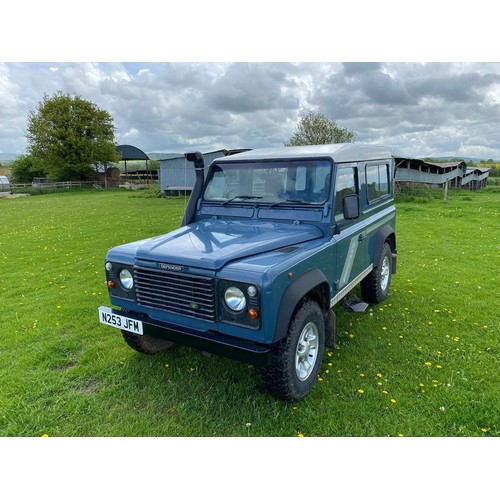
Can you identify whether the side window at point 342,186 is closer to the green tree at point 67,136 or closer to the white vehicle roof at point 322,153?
the white vehicle roof at point 322,153

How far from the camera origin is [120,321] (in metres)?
3.43

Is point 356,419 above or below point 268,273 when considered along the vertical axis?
below

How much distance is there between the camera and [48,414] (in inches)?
127

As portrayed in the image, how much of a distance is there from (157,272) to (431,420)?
2.62m

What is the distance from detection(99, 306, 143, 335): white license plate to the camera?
3.34 m

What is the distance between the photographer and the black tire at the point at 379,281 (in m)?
5.36

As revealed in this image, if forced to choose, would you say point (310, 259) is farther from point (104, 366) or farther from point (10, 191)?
point (10, 191)

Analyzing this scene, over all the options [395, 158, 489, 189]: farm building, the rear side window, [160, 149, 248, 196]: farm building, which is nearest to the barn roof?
[160, 149, 248, 196]: farm building

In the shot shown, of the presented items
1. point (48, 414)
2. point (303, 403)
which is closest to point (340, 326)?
point (303, 403)

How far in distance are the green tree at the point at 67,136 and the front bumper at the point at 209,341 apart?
145 feet

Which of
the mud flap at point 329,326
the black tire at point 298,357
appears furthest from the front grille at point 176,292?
the mud flap at point 329,326

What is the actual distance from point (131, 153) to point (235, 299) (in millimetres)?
52158

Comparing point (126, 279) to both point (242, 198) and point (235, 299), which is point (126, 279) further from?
point (242, 198)

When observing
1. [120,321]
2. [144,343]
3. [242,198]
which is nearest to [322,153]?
[242,198]
